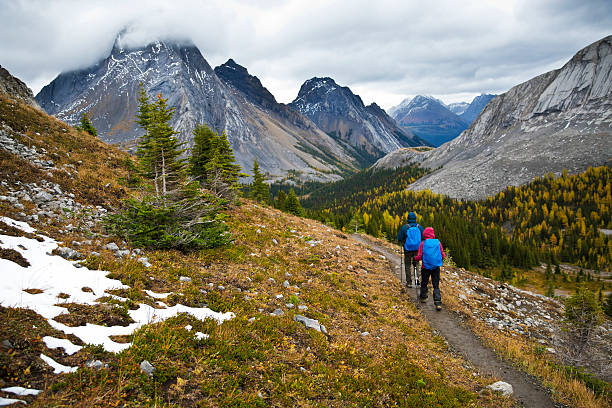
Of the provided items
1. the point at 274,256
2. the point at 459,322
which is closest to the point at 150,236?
the point at 274,256

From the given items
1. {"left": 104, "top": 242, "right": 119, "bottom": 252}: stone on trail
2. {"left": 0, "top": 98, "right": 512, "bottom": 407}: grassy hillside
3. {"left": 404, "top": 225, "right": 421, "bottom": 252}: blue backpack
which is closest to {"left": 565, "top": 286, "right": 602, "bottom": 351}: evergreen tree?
{"left": 404, "top": 225, "right": 421, "bottom": 252}: blue backpack

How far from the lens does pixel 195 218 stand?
12477 millimetres

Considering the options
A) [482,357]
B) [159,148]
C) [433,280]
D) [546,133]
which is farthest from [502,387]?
[546,133]

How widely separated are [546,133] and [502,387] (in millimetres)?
200762

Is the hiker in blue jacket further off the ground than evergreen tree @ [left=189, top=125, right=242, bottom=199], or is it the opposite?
evergreen tree @ [left=189, top=125, right=242, bottom=199]

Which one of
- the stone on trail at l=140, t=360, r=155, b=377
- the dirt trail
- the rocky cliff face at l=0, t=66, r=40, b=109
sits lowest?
the dirt trail

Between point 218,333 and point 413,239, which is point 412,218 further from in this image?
point 218,333

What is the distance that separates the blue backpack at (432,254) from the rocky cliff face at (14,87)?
37747 millimetres

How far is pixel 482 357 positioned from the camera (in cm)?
927

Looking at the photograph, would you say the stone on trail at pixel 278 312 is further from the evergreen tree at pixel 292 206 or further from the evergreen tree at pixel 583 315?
the evergreen tree at pixel 292 206

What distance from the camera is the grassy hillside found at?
179 inches

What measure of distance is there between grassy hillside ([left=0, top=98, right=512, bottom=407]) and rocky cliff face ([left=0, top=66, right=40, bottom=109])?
17202 mm

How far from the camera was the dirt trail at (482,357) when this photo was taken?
7.32 meters

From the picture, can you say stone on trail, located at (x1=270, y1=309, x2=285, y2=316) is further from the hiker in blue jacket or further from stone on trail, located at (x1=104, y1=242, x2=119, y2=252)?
the hiker in blue jacket
